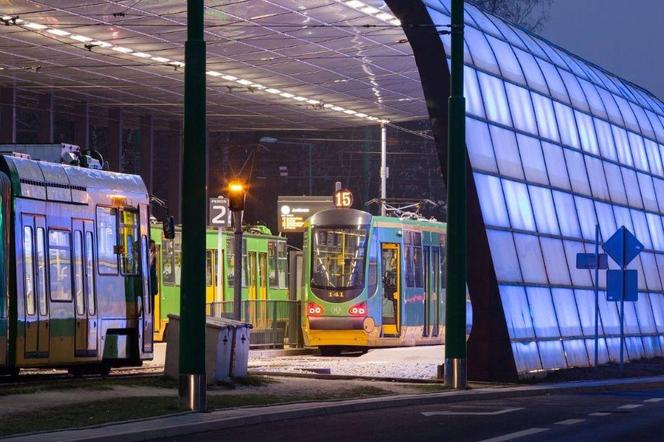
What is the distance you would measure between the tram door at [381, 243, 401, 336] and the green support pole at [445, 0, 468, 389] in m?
17.6

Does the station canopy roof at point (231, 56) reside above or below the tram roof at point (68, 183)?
above

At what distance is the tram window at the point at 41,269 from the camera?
22.1 m

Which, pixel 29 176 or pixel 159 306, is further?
pixel 159 306

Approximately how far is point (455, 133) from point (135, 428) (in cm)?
1114

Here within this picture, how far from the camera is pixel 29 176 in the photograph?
872 inches

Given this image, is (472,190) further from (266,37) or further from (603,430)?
(266,37)

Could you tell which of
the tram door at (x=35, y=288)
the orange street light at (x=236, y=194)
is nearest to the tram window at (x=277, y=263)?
the orange street light at (x=236, y=194)

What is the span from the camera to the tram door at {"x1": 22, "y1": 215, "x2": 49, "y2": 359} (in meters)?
21.7

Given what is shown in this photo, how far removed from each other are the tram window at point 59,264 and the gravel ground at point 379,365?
236 inches

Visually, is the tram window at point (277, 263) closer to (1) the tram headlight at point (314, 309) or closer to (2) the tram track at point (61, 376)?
(1) the tram headlight at point (314, 309)

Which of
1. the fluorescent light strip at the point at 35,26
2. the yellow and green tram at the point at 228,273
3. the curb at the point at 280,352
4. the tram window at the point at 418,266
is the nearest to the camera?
the curb at the point at 280,352

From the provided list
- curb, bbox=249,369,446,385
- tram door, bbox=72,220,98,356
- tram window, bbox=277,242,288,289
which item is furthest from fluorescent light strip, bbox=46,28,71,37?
tram door, bbox=72,220,98,356

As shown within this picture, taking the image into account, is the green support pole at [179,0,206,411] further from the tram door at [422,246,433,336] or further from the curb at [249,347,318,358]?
the tram door at [422,246,433,336]

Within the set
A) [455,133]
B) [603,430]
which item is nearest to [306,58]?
[455,133]
